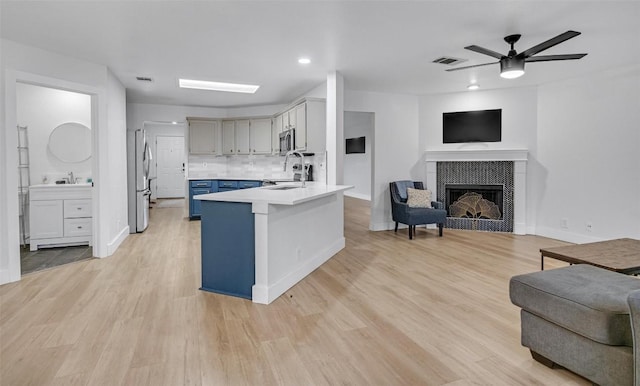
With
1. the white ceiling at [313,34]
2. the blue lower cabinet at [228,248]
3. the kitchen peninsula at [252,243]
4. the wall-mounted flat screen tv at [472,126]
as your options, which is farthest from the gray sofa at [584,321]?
the wall-mounted flat screen tv at [472,126]

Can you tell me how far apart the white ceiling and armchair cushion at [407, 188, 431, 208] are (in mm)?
1854

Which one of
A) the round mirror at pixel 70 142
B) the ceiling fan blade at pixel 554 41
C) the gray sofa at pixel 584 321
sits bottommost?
the gray sofa at pixel 584 321

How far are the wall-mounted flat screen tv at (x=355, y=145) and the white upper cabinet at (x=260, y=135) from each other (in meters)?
3.96

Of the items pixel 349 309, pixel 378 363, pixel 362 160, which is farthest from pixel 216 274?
pixel 362 160

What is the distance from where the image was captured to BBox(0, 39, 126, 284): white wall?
11.6 feet

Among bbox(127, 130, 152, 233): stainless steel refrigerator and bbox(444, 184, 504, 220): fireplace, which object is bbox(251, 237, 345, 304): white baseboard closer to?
bbox(444, 184, 504, 220): fireplace

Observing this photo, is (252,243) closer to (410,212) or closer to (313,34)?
(313,34)

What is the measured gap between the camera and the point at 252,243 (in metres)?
3.01

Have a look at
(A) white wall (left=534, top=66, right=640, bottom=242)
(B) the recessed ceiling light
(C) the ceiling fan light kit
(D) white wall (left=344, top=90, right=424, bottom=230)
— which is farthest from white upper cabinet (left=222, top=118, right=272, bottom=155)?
(A) white wall (left=534, top=66, right=640, bottom=242)

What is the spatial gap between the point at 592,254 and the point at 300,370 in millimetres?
2495

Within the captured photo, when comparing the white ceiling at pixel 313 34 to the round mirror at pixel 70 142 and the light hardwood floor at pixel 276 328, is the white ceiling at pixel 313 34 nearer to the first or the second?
the round mirror at pixel 70 142

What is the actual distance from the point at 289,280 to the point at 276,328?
827 millimetres

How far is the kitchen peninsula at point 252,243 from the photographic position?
117 inches

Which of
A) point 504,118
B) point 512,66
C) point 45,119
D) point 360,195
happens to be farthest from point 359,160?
point 45,119
